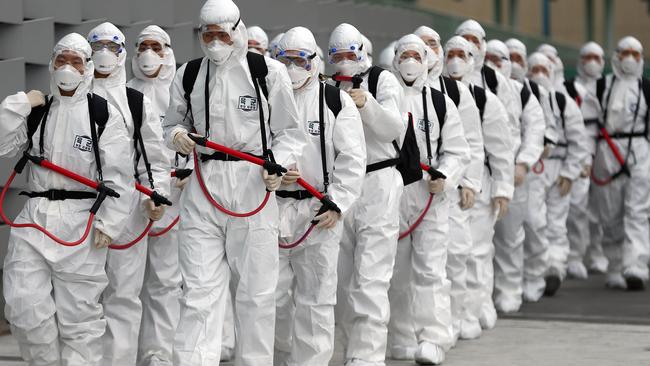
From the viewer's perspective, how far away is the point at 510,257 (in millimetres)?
13719

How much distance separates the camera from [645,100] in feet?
50.9

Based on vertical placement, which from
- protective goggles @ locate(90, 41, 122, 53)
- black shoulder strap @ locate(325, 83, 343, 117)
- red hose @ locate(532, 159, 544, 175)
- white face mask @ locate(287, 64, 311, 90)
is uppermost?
protective goggles @ locate(90, 41, 122, 53)

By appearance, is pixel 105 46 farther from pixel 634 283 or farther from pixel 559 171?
pixel 634 283

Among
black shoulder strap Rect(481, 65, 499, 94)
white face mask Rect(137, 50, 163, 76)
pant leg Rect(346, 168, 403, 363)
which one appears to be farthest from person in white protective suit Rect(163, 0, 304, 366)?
black shoulder strap Rect(481, 65, 499, 94)

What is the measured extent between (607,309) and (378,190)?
443cm

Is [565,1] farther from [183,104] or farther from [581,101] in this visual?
[183,104]

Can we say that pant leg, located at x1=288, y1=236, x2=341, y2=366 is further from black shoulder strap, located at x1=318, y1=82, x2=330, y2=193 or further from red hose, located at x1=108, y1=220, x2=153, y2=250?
red hose, located at x1=108, y1=220, x2=153, y2=250

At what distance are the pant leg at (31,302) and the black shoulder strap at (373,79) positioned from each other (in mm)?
2628

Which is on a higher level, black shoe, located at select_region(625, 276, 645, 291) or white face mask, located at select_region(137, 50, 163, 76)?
white face mask, located at select_region(137, 50, 163, 76)

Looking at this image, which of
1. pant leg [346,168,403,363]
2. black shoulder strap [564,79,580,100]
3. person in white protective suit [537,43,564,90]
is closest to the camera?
pant leg [346,168,403,363]

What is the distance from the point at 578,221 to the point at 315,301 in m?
7.97

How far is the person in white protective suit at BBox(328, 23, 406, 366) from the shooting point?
32.3 feet

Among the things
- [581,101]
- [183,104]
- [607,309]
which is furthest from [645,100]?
[183,104]

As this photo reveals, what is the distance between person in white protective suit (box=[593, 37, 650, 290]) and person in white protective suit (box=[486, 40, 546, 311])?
1609 mm
